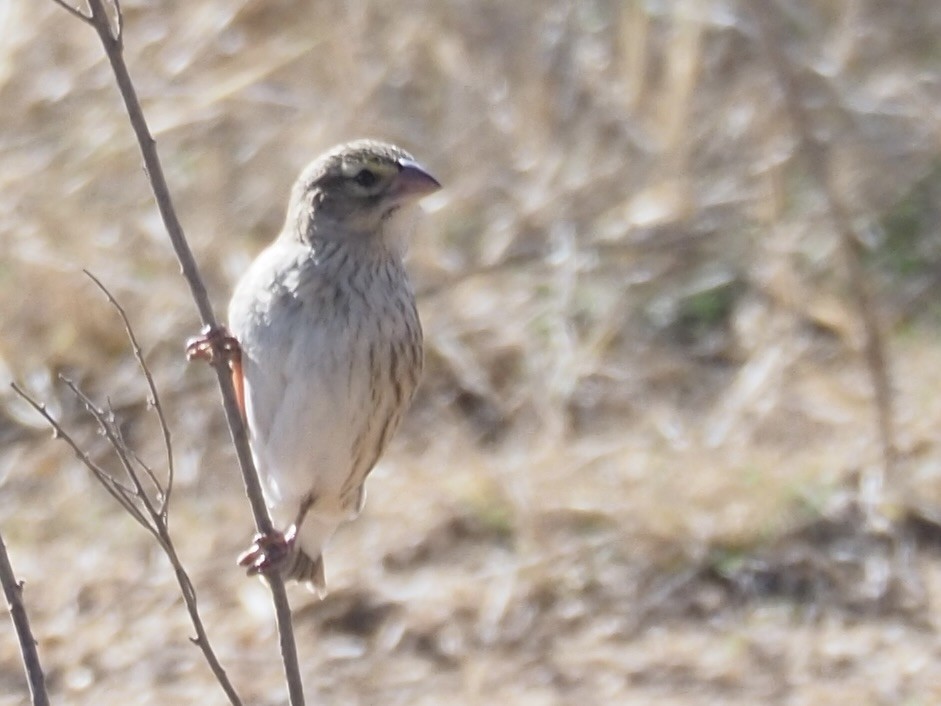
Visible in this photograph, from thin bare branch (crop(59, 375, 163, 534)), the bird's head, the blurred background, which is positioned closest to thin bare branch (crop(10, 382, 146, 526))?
thin bare branch (crop(59, 375, 163, 534))

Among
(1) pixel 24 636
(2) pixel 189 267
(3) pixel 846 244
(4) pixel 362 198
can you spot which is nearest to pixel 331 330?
(4) pixel 362 198

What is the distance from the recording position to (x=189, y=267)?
3.11 metres

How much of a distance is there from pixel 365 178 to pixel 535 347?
140 inches

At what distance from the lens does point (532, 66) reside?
8492 millimetres

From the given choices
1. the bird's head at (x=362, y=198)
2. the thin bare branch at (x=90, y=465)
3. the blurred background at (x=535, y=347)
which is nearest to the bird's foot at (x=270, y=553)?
the thin bare branch at (x=90, y=465)

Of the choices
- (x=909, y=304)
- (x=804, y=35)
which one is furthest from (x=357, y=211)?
(x=804, y=35)

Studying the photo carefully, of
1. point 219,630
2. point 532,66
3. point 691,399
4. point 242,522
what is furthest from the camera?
point 532,66

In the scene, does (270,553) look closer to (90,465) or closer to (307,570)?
(90,465)

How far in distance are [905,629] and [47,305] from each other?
3.81 metres

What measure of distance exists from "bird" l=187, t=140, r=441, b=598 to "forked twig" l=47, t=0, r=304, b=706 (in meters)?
0.58

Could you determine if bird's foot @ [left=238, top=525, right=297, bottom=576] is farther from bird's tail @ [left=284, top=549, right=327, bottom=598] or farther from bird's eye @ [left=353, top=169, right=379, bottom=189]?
bird's eye @ [left=353, top=169, right=379, bottom=189]

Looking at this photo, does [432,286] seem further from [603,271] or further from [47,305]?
[47,305]

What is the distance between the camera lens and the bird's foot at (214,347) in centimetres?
334

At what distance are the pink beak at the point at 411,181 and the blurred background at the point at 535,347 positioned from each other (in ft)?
8.06
